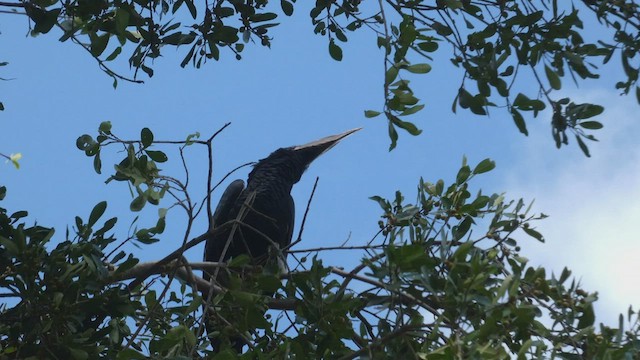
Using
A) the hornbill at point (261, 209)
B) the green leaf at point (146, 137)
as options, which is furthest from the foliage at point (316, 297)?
the hornbill at point (261, 209)

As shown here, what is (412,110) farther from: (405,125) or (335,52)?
(335,52)

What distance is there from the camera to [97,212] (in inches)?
128

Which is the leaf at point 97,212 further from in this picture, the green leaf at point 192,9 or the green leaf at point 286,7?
the green leaf at point 286,7

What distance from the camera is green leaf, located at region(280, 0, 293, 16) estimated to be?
13.4ft

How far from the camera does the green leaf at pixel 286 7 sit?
410cm

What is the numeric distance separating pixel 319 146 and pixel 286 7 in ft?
5.22

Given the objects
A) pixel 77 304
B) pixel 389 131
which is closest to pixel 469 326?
pixel 389 131

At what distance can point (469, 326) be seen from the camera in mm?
2520

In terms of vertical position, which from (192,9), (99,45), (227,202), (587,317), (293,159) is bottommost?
(587,317)

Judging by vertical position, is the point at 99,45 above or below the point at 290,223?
below

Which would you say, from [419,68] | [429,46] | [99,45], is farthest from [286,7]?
[419,68]

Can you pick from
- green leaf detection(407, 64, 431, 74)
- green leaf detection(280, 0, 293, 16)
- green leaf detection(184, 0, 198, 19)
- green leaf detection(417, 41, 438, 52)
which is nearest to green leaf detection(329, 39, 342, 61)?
green leaf detection(280, 0, 293, 16)

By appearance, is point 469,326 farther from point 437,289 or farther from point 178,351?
point 178,351

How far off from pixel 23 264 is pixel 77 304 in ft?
0.73
